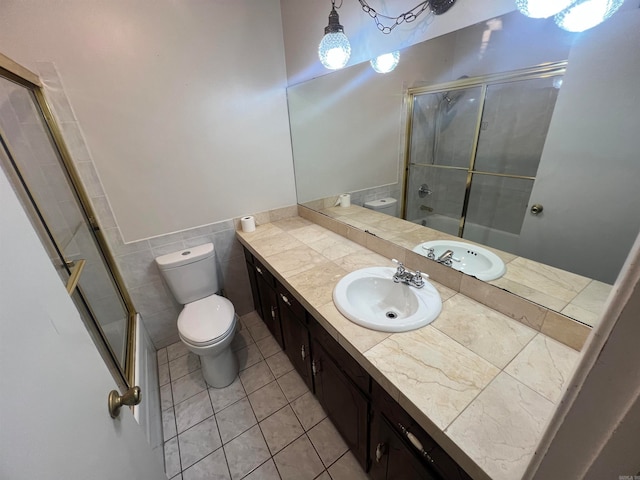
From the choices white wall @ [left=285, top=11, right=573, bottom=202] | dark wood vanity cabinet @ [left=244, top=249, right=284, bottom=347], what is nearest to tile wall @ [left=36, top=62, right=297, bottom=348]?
dark wood vanity cabinet @ [left=244, top=249, right=284, bottom=347]

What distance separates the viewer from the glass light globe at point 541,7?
0.76m

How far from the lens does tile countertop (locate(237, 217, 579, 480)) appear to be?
631mm

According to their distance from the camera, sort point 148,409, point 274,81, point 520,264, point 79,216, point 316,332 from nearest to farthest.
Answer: point 520,264
point 316,332
point 148,409
point 79,216
point 274,81

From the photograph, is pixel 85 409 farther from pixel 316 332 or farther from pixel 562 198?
pixel 562 198

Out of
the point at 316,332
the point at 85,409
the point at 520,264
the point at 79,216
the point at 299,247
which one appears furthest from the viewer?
the point at 299,247

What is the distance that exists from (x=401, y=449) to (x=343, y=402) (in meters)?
0.36

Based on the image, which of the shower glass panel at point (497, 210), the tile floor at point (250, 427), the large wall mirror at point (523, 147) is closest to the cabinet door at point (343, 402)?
the tile floor at point (250, 427)

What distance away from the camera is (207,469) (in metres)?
1.32

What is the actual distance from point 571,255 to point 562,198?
7.8 inches

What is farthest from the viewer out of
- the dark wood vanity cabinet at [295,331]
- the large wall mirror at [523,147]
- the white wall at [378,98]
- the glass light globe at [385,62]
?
the dark wood vanity cabinet at [295,331]

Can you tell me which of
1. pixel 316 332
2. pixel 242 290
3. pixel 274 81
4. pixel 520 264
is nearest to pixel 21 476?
pixel 316 332

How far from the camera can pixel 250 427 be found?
1497 millimetres

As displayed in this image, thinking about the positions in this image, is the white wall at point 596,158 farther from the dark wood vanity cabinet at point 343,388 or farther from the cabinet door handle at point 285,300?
the cabinet door handle at point 285,300

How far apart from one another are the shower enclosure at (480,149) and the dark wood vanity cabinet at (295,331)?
819mm
